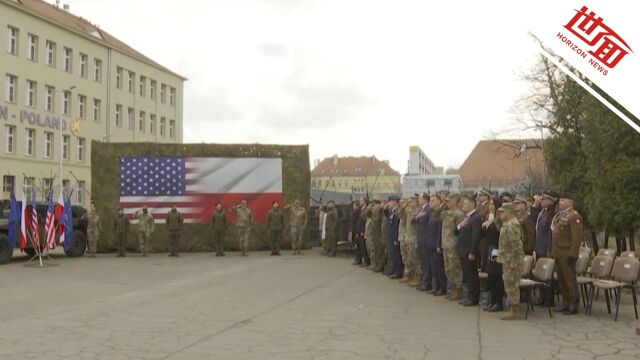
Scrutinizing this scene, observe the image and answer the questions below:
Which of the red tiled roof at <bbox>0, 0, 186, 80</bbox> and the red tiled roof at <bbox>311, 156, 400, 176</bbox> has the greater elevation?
the red tiled roof at <bbox>0, 0, 186, 80</bbox>

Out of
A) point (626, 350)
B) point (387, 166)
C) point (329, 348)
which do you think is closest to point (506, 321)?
point (626, 350)

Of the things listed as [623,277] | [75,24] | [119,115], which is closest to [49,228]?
[623,277]

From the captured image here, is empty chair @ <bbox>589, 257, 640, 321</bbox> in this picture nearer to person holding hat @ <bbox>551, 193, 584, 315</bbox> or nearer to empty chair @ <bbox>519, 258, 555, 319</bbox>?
person holding hat @ <bbox>551, 193, 584, 315</bbox>

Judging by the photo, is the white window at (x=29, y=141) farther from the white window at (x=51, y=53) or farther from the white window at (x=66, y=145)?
the white window at (x=51, y=53)

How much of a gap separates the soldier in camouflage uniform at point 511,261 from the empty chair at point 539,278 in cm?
21

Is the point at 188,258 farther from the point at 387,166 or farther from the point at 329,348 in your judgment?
the point at 387,166

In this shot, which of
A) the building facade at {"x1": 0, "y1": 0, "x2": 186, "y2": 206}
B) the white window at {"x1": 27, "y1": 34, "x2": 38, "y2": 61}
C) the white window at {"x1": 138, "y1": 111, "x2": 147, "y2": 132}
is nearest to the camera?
the building facade at {"x1": 0, "y1": 0, "x2": 186, "y2": 206}

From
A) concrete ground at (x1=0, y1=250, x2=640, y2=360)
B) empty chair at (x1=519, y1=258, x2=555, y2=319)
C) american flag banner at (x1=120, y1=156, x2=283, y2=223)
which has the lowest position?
concrete ground at (x1=0, y1=250, x2=640, y2=360)

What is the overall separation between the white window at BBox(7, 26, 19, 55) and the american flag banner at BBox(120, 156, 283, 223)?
26.1 meters

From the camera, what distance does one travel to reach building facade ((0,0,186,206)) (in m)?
43.8

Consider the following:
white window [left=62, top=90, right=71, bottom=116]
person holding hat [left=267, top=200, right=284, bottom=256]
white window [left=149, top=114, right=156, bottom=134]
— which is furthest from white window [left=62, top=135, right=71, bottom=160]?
person holding hat [left=267, top=200, right=284, bottom=256]

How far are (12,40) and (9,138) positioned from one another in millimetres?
6846

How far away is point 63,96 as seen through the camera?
50156mm

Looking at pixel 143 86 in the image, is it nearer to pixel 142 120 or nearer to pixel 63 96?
pixel 142 120
